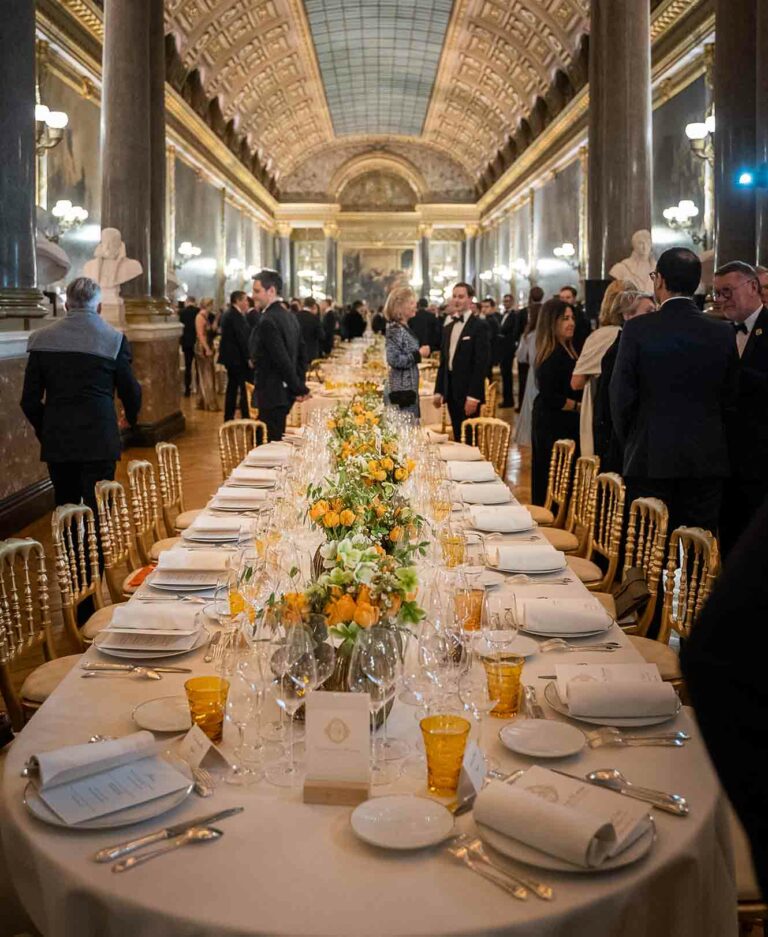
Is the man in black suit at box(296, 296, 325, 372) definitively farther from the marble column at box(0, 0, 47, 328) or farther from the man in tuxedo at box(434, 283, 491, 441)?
the marble column at box(0, 0, 47, 328)

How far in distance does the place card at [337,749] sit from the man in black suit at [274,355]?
6.58 metres

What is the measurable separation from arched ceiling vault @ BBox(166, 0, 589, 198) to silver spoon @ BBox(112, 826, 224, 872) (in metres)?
18.5

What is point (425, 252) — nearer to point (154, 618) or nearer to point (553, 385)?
point (553, 385)

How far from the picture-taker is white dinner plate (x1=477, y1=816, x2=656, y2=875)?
1582 millimetres

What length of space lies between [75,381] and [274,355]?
3206 millimetres

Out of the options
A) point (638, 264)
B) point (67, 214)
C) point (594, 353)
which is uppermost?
point (67, 214)

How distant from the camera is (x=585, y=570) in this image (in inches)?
176

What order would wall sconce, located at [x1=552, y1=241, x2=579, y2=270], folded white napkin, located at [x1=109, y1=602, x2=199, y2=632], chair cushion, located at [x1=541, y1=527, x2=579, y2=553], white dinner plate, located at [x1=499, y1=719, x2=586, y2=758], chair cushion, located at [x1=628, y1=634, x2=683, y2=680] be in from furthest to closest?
1. wall sconce, located at [x1=552, y1=241, x2=579, y2=270]
2. chair cushion, located at [x1=541, y1=527, x2=579, y2=553]
3. chair cushion, located at [x1=628, y1=634, x2=683, y2=680]
4. folded white napkin, located at [x1=109, y1=602, x2=199, y2=632]
5. white dinner plate, located at [x1=499, y1=719, x2=586, y2=758]

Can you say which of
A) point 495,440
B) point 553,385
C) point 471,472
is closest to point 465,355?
point 495,440

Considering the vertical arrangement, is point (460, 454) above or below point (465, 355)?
below

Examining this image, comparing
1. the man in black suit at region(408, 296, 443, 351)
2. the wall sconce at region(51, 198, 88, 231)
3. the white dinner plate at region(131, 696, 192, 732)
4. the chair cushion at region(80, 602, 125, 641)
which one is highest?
the wall sconce at region(51, 198, 88, 231)

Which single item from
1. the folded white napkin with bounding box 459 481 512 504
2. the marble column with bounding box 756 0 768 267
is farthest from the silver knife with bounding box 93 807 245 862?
the marble column with bounding box 756 0 768 267

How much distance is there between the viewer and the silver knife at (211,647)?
255cm

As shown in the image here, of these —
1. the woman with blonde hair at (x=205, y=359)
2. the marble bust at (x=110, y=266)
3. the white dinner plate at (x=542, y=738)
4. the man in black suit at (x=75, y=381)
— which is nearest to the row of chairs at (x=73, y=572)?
the man in black suit at (x=75, y=381)
